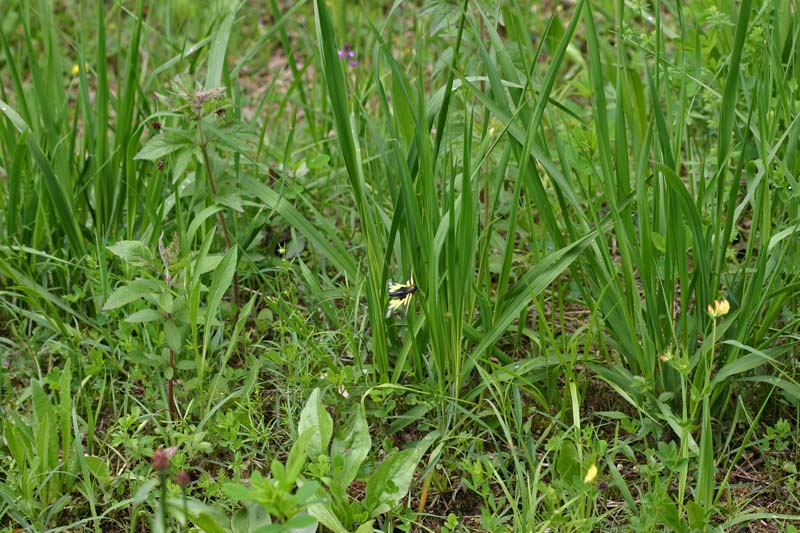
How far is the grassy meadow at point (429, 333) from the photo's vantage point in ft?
6.00

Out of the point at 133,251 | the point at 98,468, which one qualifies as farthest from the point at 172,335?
the point at 98,468

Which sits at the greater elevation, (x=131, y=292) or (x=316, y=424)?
(x=131, y=292)

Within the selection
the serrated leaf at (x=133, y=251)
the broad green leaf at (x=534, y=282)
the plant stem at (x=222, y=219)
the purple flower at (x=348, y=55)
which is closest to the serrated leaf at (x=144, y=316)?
the serrated leaf at (x=133, y=251)

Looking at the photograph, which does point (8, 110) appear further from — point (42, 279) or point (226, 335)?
point (226, 335)

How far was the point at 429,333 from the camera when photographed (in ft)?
6.59

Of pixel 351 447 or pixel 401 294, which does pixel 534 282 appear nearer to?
pixel 401 294

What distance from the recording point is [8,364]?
238 cm

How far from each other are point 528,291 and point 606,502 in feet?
1.52

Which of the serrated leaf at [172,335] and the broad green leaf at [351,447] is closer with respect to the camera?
the broad green leaf at [351,447]

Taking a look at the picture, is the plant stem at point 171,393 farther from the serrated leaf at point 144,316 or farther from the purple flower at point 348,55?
the purple flower at point 348,55

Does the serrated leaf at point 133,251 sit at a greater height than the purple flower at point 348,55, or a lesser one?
lesser

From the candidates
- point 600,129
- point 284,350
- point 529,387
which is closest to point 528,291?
point 529,387

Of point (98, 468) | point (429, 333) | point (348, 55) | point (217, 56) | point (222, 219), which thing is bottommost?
point (98, 468)

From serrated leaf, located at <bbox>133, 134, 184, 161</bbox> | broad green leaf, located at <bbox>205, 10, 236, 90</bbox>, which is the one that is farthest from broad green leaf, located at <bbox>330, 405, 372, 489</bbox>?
broad green leaf, located at <bbox>205, 10, 236, 90</bbox>
